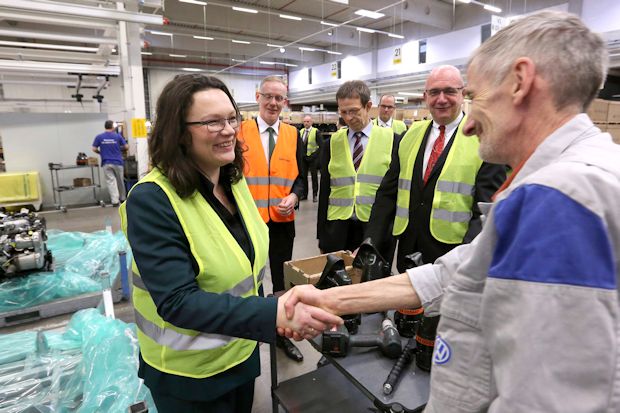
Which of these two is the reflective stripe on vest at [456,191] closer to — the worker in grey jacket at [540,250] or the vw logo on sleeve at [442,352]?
the worker in grey jacket at [540,250]

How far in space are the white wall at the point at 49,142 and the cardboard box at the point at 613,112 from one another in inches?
363

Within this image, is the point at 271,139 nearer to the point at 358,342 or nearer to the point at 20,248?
the point at 358,342

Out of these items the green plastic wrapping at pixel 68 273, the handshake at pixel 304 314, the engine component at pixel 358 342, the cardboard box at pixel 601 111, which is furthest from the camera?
the cardboard box at pixel 601 111

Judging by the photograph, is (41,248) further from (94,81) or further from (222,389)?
(94,81)

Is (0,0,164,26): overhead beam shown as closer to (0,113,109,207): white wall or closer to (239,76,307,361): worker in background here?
(239,76,307,361): worker in background

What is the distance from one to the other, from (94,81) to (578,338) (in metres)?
10.0

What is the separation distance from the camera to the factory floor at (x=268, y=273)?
8.04ft

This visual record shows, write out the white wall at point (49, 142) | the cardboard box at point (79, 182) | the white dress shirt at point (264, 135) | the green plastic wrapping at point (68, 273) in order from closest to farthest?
the white dress shirt at point (264, 135)
the green plastic wrapping at point (68, 273)
the white wall at point (49, 142)
the cardboard box at point (79, 182)

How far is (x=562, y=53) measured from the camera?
66 cm

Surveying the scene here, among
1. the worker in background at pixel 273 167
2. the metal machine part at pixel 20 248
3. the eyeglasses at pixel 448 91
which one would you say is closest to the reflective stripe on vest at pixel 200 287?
the eyeglasses at pixel 448 91

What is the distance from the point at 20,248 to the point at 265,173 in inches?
A: 80.6

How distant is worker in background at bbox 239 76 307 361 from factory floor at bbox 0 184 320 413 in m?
0.13

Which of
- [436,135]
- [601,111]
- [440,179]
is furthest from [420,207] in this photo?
[601,111]

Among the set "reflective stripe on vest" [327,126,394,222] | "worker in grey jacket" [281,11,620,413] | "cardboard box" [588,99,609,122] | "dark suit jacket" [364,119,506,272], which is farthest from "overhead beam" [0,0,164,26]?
"cardboard box" [588,99,609,122]
